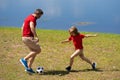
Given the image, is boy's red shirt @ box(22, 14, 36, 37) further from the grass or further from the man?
the grass

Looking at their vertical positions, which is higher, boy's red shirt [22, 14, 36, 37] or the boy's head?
boy's red shirt [22, 14, 36, 37]

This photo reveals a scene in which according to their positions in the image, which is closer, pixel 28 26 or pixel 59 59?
pixel 28 26

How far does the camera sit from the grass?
42.1ft

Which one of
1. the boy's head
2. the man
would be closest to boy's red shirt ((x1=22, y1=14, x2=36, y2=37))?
the man

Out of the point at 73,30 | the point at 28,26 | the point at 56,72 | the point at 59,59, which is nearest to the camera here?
the point at 28,26

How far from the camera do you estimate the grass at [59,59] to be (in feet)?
42.1

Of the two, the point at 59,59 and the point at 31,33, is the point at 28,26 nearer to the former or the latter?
the point at 31,33

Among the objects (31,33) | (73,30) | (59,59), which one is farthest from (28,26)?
(59,59)

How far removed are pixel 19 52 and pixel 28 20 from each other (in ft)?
16.3

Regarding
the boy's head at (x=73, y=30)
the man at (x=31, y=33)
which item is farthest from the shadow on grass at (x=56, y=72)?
the boy's head at (x=73, y=30)

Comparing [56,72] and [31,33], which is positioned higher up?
[31,33]

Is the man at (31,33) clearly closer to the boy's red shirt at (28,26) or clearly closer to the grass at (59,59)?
the boy's red shirt at (28,26)

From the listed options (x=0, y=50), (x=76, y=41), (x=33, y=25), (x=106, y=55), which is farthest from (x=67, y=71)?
(x=0, y=50)

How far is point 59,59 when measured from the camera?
15945 mm
